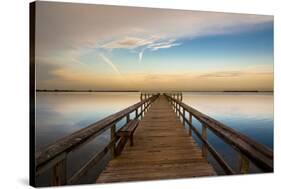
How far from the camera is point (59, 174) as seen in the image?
218 centimetres

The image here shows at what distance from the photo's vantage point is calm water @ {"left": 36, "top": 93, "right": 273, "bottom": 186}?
2484 mm

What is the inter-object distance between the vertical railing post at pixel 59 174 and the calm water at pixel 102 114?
0.24 meters

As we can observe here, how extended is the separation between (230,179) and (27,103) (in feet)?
6.68

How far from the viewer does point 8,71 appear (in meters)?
2.56

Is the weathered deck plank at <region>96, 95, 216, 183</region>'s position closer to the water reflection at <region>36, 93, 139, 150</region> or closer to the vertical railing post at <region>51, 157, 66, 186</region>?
the vertical railing post at <region>51, 157, 66, 186</region>

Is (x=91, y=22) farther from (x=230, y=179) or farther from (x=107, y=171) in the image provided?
(x=230, y=179)

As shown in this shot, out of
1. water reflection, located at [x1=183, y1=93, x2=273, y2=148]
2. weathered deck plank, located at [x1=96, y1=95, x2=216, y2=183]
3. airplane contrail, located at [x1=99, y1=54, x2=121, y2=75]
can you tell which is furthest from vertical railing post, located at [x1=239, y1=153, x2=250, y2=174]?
airplane contrail, located at [x1=99, y1=54, x2=121, y2=75]

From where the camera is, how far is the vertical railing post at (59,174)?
6.93ft

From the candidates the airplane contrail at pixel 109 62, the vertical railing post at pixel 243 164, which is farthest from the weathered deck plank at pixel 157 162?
the airplane contrail at pixel 109 62

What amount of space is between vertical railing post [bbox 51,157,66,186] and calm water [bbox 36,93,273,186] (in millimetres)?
243

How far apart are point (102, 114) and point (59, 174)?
176 cm

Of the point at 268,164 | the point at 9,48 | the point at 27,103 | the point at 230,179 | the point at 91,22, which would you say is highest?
the point at 91,22

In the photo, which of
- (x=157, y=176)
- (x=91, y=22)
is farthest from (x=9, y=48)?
(x=157, y=176)

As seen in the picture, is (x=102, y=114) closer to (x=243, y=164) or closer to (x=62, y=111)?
(x=62, y=111)
